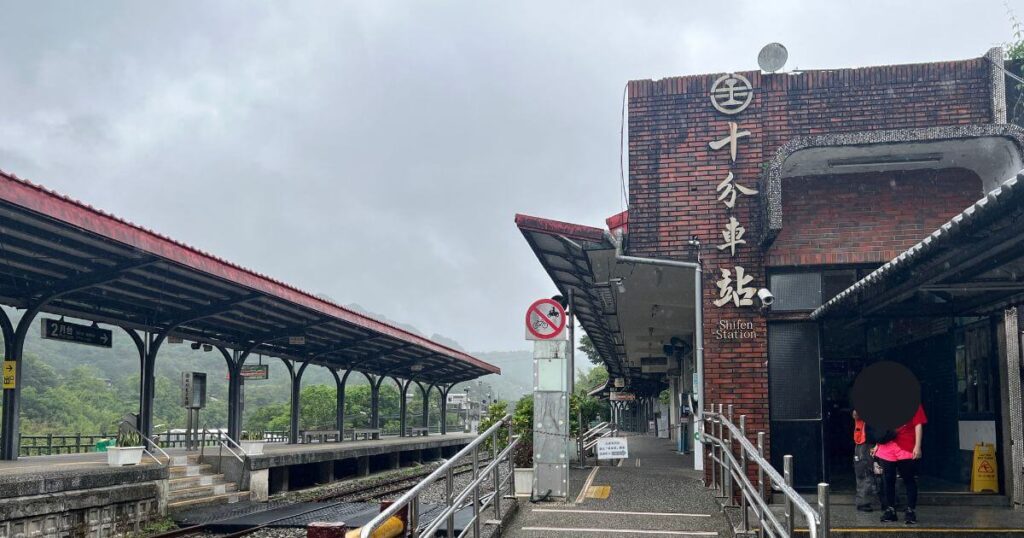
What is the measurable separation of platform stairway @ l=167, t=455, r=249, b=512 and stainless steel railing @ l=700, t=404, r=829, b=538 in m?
8.40

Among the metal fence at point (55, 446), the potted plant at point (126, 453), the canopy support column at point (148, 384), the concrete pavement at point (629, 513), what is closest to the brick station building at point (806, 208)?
the concrete pavement at point (629, 513)

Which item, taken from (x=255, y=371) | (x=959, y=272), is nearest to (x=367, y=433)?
(x=255, y=371)

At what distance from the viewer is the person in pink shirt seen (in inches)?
296

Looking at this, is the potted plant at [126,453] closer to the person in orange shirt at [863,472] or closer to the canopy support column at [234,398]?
the canopy support column at [234,398]

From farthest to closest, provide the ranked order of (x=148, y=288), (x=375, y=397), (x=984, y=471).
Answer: (x=375, y=397)
(x=148, y=288)
(x=984, y=471)

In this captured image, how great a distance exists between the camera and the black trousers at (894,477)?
24.6ft

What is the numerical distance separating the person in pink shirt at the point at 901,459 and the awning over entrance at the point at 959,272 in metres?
1.13

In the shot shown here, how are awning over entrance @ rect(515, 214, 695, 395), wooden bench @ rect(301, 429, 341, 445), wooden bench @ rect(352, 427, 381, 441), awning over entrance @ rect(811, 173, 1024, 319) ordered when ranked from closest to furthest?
awning over entrance @ rect(811, 173, 1024, 319)
awning over entrance @ rect(515, 214, 695, 395)
wooden bench @ rect(301, 429, 341, 445)
wooden bench @ rect(352, 427, 381, 441)

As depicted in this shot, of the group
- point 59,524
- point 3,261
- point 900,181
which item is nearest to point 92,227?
point 3,261

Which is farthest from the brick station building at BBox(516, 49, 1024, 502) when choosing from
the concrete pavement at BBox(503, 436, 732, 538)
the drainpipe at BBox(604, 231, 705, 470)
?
the concrete pavement at BBox(503, 436, 732, 538)

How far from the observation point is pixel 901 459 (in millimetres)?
7586

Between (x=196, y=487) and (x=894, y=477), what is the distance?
37.0 ft

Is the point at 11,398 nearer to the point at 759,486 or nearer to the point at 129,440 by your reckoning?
the point at 129,440

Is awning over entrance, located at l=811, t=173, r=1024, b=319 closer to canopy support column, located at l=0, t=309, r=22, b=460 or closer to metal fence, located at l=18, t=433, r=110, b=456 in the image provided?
canopy support column, located at l=0, t=309, r=22, b=460
